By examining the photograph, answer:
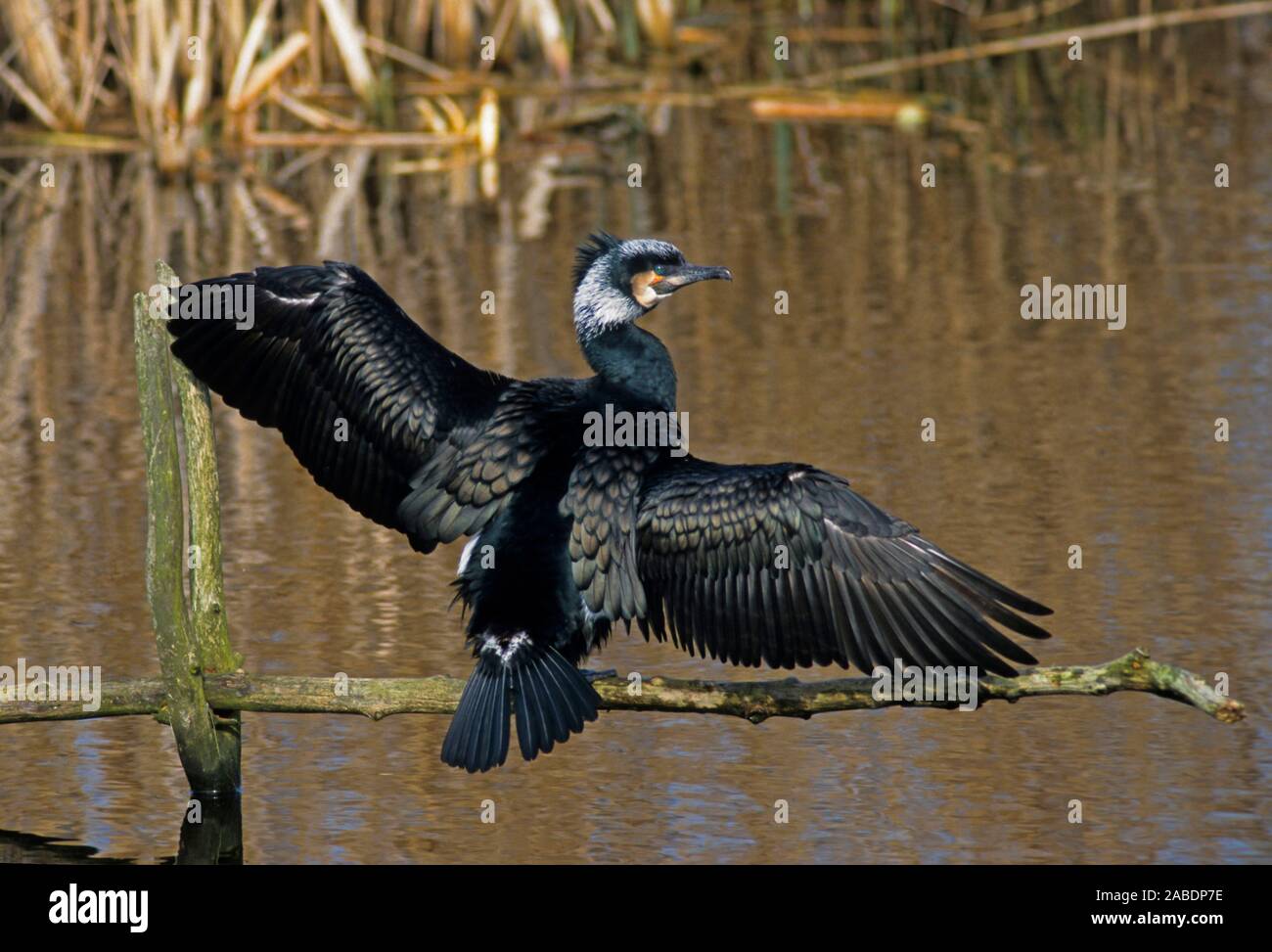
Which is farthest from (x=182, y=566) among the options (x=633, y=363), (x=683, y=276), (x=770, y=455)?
(x=770, y=455)

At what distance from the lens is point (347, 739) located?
23.0 feet

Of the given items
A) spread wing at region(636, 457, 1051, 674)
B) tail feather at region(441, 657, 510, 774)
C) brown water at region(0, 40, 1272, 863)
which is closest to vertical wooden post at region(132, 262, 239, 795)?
brown water at region(0, 40, 1272, 863)

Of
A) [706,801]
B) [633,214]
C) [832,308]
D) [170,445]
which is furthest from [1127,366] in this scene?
[170,445]

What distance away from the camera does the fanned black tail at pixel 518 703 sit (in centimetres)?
558

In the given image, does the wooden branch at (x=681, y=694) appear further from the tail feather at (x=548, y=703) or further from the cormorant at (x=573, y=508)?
the tail feather at (x=548, y=703)

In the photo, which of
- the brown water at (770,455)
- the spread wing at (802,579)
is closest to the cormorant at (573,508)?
the spread wing at (802,579)

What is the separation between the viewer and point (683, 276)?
6582 millimetres

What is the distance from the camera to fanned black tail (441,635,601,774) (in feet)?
18.3

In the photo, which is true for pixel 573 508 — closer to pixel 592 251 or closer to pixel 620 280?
pixel 620 280

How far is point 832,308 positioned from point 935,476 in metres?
3.01

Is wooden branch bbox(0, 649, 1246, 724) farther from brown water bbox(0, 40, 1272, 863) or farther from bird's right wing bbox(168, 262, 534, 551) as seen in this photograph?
bird's right wing bbox(168, 262, 534, 551)

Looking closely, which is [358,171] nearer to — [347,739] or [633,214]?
[633,214]

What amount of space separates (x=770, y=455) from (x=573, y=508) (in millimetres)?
4133

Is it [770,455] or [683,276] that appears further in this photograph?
[770,455]
